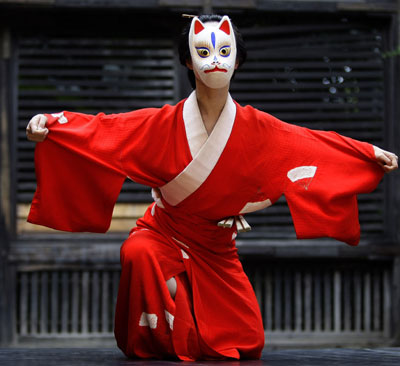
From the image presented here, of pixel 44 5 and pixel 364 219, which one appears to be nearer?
pixel 44 5

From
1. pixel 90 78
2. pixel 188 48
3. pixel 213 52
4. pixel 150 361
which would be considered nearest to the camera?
pixel 150 361

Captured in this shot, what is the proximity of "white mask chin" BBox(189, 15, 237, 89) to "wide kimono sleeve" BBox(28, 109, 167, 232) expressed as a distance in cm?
33

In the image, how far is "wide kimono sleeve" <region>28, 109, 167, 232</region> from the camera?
3150mm

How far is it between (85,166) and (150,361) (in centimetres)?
90

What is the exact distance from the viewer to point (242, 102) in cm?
511

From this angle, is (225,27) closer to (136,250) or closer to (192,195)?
(192,195)

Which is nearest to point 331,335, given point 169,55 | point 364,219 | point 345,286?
point 345,286

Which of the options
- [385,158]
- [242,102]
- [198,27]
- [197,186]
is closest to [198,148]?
[197,186]

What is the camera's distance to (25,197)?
4957 mm

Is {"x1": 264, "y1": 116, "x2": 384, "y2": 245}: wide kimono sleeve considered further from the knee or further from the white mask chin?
the knee

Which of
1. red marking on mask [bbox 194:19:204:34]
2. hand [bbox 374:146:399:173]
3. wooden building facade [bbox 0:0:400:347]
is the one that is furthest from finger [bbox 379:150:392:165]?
wooden building facade [bbox 0:0:400:347]

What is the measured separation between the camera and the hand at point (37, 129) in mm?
3076

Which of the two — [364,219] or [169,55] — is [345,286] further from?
[169,55]

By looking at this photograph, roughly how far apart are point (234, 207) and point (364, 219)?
224 centimetres
